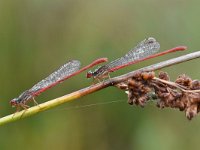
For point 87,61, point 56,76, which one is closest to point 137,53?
point 56,76

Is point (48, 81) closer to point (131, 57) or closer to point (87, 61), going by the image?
point (131, 57)

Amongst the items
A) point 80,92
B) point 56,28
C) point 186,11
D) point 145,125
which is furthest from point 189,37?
point 80,92

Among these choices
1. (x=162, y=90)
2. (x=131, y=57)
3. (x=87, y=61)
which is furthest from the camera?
(x=87, y=61)

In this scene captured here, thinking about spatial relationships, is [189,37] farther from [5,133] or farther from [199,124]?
[5,133]

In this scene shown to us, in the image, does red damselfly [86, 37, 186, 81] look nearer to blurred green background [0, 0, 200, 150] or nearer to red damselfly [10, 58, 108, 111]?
red damselfly [10, 58, 108, 111]

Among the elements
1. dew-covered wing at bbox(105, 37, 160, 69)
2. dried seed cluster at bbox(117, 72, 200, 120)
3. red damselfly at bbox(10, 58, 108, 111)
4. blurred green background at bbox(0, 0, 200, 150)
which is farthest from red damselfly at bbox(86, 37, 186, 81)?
blurred green background at bbox(0, 0, 200, 150)

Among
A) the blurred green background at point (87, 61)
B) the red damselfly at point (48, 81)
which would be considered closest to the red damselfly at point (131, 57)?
the red damselfly at point (48, 81)
